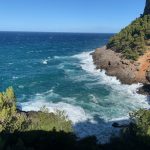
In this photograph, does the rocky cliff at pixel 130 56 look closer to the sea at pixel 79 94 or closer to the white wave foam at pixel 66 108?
the sea at pixel 79 94

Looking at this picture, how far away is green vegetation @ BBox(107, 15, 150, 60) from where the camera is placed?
97.8 meters

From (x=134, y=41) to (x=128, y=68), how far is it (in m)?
19.3

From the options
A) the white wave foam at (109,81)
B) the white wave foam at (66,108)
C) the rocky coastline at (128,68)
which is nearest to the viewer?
the white wave foam at (66,108)

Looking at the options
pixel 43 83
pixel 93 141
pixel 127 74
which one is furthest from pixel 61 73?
pixel 93 141

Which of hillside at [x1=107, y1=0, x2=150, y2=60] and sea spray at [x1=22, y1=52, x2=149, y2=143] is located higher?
hillside at [x1=107, y1=0, x2=150, y2=60]

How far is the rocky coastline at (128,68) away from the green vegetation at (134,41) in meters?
2.07

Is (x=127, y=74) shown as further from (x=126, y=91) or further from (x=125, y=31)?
(x=125, y=31)

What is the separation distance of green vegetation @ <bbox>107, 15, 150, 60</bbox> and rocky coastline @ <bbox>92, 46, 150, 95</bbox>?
207 cm

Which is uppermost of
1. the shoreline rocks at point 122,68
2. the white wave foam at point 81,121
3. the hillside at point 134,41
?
the hillside at point 134,41

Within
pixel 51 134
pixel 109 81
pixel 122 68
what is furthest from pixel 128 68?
pixel 51 134

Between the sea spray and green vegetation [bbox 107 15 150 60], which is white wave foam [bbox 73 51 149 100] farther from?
green vegetation [bbox 107 15 150 60]

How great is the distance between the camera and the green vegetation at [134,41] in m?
97.8

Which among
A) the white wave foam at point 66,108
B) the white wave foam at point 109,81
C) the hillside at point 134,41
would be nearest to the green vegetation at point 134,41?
the hillside at point 134,41

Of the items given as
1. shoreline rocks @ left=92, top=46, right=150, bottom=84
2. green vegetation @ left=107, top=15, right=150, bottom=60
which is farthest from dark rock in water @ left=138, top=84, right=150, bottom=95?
green vegetation @ left=107, top=15, right=150, bottom=60
